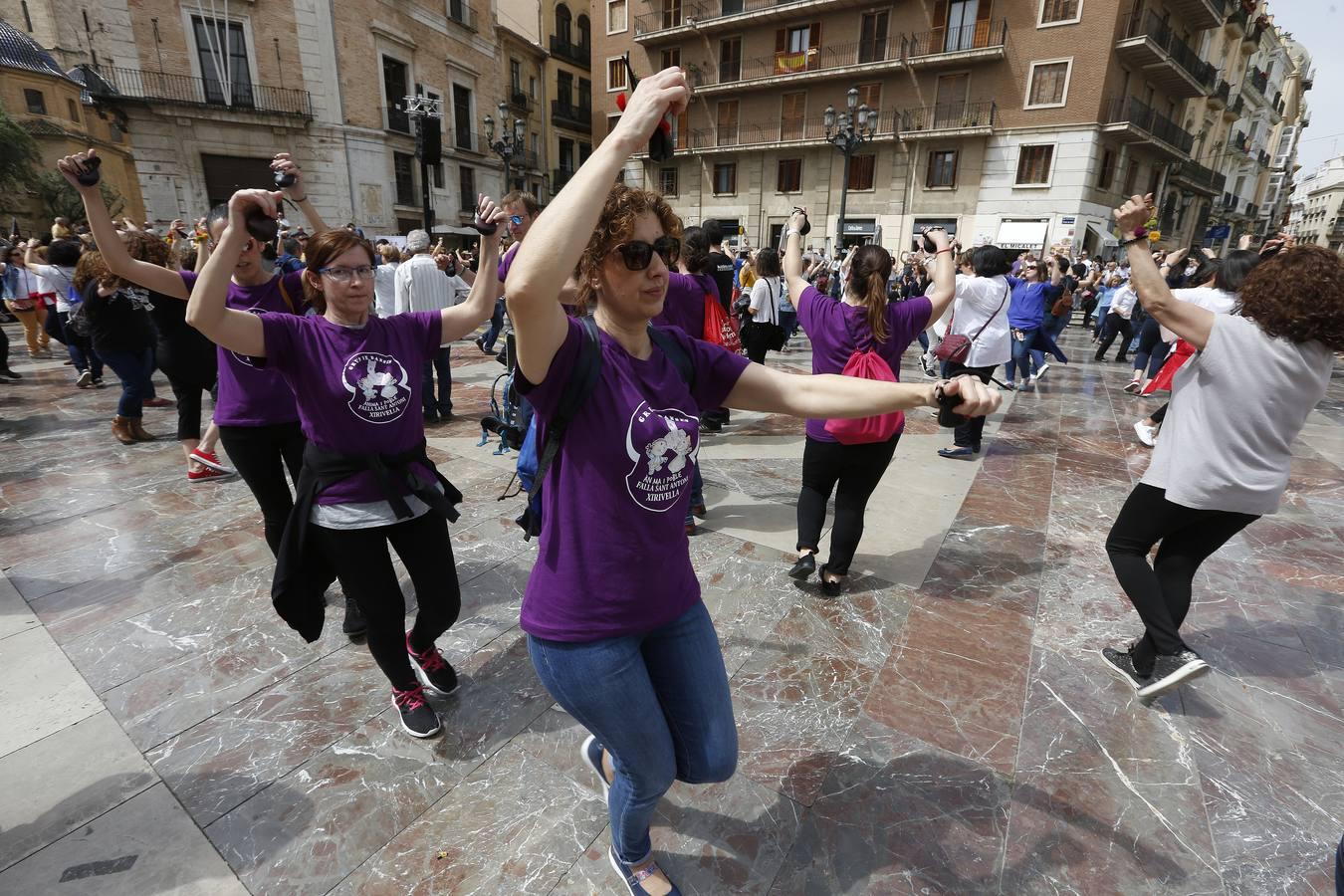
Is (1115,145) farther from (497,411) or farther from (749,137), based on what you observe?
(497,411)

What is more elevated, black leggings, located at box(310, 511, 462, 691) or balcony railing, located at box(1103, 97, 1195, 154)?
balcony railing, located at box(1103, 97, 1195, 154)

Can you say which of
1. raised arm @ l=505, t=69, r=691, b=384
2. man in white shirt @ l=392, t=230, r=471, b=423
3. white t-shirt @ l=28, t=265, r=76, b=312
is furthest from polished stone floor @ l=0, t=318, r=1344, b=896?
white t-shirt @ l=28, t=265, r=76, b=312

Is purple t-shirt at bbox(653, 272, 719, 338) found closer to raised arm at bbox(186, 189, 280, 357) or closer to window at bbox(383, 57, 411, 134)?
raised arm at bbox(186, 189, 280, 357)

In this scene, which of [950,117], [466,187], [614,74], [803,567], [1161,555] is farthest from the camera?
[614,74]

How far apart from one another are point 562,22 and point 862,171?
2266cm

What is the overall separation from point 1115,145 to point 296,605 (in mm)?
31338

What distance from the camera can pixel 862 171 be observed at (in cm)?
2766

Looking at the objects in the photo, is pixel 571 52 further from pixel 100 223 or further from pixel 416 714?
pixel 416 714

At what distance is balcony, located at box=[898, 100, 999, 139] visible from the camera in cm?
2467

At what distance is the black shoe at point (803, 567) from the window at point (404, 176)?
28.6 m

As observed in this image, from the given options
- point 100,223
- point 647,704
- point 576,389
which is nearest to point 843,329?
point 576,389

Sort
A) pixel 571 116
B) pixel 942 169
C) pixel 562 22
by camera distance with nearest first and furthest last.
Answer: pixel 942 169
pixel 562 22
pixel 571 116

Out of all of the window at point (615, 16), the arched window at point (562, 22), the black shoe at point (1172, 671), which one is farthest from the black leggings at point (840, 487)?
the arched window at point (562, 22)

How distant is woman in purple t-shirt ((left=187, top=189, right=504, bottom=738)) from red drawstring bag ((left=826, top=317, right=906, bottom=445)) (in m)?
1.88
